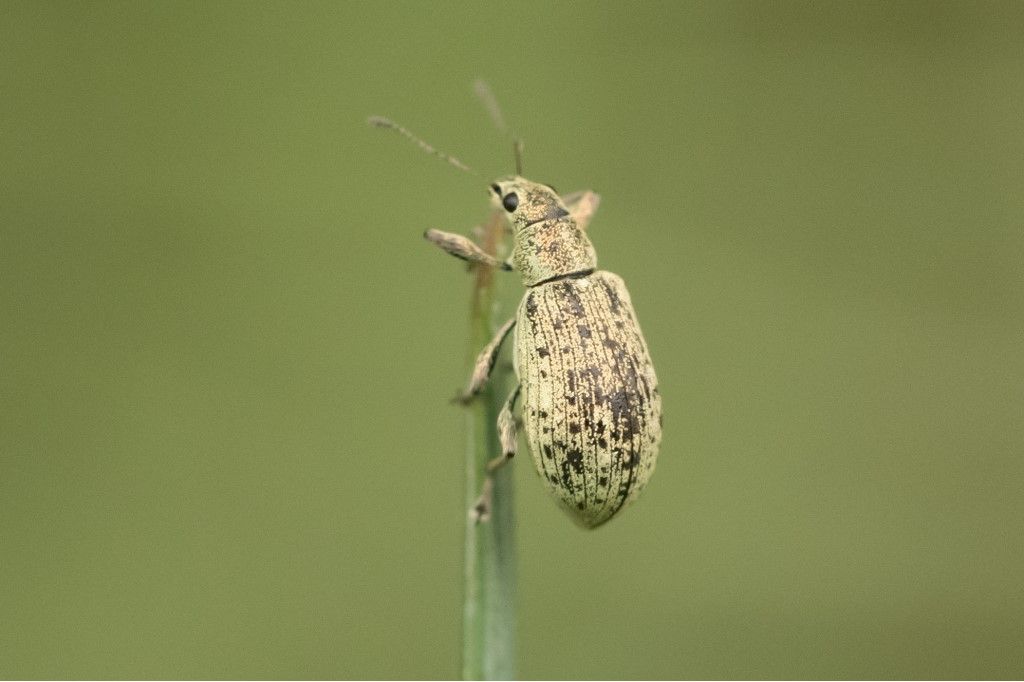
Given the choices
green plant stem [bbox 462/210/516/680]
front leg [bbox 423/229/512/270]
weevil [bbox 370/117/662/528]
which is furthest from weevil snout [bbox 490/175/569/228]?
→ green plant stem [bbox 462/210/516/680]

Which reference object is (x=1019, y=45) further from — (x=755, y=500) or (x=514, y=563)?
(x=514, y=563)

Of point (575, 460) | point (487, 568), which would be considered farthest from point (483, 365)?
point (575, 460)

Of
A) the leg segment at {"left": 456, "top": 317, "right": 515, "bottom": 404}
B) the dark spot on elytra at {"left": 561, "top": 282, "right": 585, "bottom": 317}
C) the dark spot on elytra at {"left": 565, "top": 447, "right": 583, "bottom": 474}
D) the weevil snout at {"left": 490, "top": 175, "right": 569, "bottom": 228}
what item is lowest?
the dark spot on elytra at {"left": 565, "top": 447, "right": 583, "bottom": 474}

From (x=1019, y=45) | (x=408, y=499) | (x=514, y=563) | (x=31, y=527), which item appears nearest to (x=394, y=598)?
(x=408, y=499)

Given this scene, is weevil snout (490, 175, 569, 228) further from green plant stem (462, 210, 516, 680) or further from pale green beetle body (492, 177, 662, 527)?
green plant stem (462, 210, 516, 680)

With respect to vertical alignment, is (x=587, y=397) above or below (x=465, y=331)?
below

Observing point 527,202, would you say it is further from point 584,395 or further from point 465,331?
point 465,331
